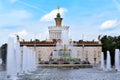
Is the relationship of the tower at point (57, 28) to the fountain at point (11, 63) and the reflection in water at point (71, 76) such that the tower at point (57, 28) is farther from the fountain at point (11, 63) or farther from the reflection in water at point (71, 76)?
the fountain at point (11, 63)

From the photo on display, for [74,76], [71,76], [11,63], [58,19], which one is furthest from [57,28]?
[11,63]

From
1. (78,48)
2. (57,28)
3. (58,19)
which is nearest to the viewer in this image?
(78,48)

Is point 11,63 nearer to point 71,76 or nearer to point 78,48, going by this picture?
point 71,76

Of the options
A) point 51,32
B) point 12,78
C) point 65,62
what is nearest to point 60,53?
point 65,62

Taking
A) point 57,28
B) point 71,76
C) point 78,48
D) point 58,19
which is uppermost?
point 58,19

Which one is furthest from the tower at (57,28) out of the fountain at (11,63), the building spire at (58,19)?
the fountain at (11,63)

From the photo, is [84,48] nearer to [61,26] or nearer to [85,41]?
[85,41]

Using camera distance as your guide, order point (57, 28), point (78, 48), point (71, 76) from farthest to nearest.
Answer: point (57, 28)
point (78, 48)
point (71, 76)

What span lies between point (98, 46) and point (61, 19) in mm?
15572

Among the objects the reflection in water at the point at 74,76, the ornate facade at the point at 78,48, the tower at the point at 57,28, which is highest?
the tower at the point at 57,28

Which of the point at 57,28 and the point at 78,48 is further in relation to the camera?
the point at 57,28

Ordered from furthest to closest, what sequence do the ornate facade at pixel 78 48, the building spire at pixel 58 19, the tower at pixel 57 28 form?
the tower at pixel 57 28 → the building spire at pixel 58 19 → the ornate facade at pixel 78 48

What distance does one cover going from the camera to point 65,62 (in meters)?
58.8

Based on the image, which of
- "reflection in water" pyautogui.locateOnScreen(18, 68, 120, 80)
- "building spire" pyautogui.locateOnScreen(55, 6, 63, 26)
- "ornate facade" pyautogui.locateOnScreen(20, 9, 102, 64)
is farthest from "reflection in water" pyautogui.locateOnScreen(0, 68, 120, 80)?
"building spire" pyautogui.locateOnScreen(55, 6, 63, 26)
